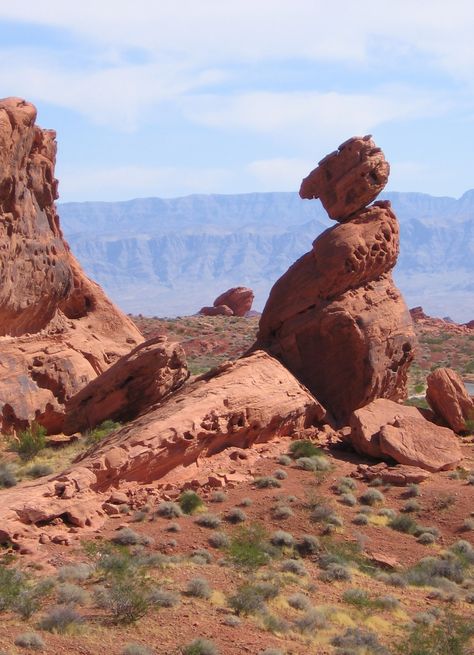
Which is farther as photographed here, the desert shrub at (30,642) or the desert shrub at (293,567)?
the desert shrub at (293,567)

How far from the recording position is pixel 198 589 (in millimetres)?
12188

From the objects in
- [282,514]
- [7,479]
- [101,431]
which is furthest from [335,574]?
[101,431]

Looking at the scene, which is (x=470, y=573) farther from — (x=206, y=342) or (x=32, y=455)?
(x=206, y=342)

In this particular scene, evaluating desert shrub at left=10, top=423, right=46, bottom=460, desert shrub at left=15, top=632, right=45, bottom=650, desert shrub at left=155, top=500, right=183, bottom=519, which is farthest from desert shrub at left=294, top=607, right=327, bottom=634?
desert shrub at left=10, top=423, right=46, bottom=460

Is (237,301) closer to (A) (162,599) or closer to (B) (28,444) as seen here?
(B) (28,444)

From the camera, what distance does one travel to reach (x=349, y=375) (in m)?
22.1

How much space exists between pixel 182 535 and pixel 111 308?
14.3 metres

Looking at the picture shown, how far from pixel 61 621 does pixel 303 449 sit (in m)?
9.19

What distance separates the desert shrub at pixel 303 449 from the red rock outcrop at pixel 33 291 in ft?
22.4

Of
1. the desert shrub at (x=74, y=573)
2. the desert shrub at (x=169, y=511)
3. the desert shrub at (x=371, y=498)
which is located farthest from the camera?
the desert shrub at (x=371, y=498)

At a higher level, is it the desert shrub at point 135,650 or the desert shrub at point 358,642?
the desert shrub at point 358,642

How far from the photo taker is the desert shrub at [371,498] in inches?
677

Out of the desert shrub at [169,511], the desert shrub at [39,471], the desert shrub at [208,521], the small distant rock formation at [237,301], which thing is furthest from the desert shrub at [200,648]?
the small distant rock formation at [237,301]

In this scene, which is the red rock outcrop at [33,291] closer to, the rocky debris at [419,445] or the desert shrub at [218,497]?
the desert shrub at [218,497]
